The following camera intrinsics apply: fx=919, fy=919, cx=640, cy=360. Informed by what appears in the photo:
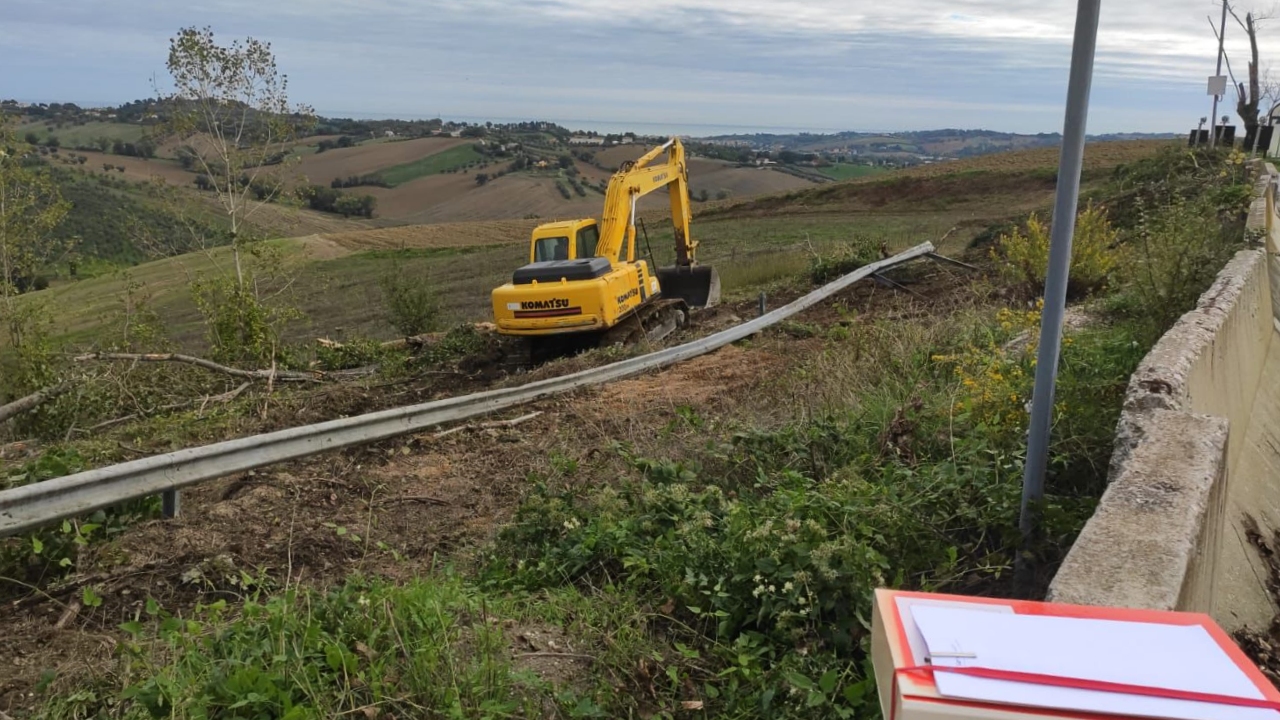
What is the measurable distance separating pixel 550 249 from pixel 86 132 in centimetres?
11034

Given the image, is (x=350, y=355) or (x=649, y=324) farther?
(x=350, y=355)

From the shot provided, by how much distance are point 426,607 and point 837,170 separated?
87.9 metres

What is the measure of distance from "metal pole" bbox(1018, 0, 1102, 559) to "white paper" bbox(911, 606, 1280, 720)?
1643 mm

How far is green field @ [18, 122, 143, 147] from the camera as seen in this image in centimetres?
9694

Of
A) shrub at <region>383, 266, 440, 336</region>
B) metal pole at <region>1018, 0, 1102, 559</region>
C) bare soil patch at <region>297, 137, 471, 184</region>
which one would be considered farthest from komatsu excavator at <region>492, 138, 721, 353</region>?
bare soil patch at <region>297, 137, 471, 184</region>

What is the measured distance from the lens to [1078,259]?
38.3ft

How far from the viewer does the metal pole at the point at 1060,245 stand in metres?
3.11

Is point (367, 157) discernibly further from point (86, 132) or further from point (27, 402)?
point (27, 402)

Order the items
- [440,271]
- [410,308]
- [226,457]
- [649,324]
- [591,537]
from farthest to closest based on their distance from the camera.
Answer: [440,271], [410,308], [649,324], [226,457], [591,537]

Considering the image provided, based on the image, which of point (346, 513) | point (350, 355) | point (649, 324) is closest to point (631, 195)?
point (649, 324)

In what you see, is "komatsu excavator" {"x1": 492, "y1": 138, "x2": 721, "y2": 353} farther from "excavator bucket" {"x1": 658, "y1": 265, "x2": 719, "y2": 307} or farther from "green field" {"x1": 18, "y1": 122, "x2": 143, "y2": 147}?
"green field" {"x1": 18, "y1": 122, "x2": 143, "y2": 147}

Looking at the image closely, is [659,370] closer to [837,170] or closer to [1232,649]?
[1232,649]

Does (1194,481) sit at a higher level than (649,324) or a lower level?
higher

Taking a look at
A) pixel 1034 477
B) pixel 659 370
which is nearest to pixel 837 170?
pixel 659 370
